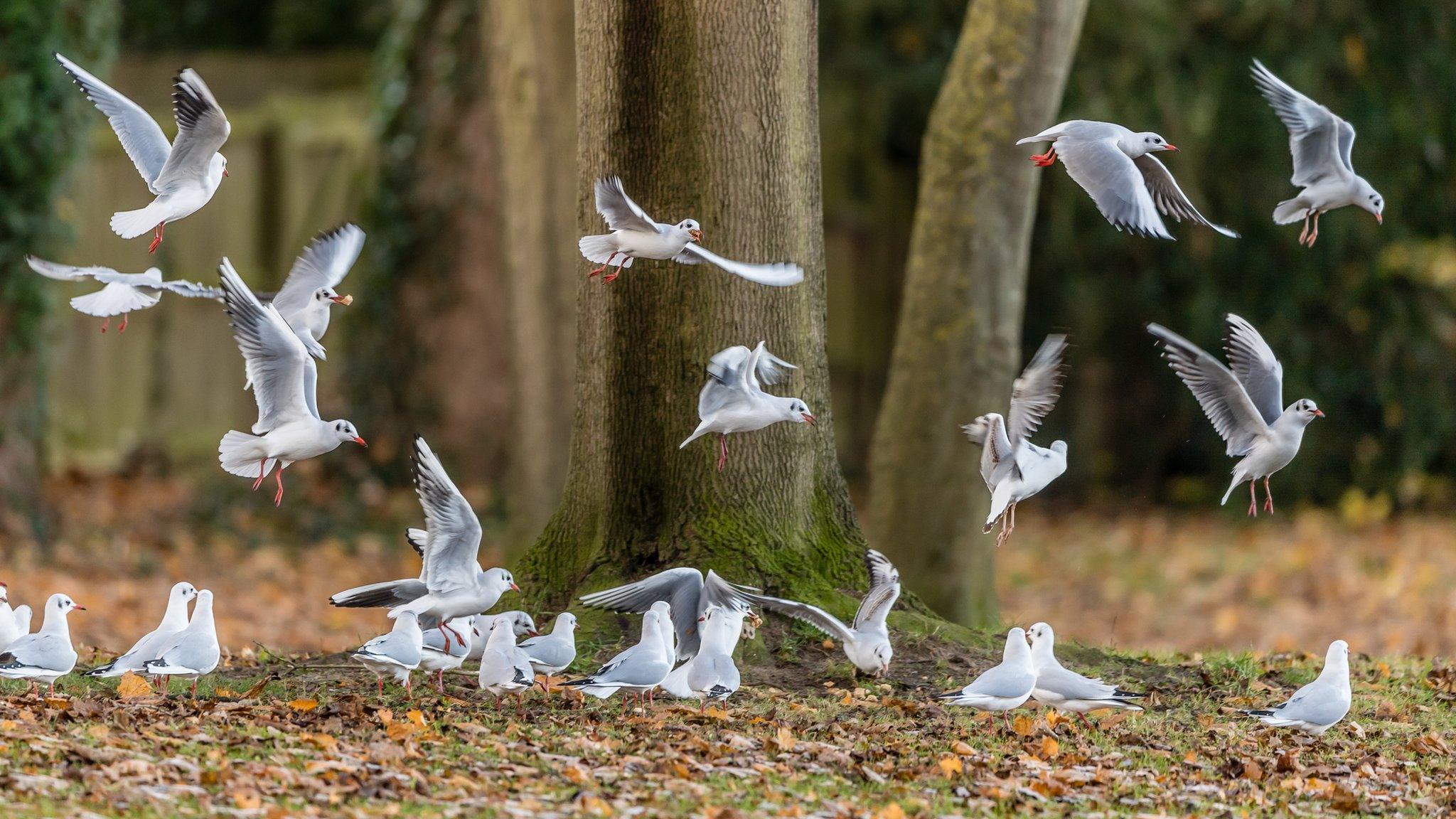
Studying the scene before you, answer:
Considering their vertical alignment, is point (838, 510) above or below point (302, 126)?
below

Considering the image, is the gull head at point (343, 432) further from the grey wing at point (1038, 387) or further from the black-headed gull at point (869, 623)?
the grey wing at point (1038, 387)

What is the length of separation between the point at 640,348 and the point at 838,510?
101 centimetres

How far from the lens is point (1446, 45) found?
13430 millimetres

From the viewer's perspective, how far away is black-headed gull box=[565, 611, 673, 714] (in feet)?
17.6

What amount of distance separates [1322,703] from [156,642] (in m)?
3.83

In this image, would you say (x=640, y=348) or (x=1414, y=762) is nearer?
(x=1414, y=762)

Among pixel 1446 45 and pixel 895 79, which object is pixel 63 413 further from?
pixel 1446 45

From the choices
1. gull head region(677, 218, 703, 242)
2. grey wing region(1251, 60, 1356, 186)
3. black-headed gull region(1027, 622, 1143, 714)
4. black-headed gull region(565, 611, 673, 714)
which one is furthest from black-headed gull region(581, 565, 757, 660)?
grey wing region(1251, 60, 1356, 186)

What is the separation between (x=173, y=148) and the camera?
5449 mm

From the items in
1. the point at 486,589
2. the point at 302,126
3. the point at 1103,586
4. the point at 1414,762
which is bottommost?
the point at 1103,586

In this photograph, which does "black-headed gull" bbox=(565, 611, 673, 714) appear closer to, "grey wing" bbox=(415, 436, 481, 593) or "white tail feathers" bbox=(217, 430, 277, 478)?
"grey wing" bbox=(415, 436, 481, 593)

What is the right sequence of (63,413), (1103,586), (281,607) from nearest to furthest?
(281,607), (1103,586), (63,413)

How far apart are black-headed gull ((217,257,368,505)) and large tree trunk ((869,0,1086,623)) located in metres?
4.07

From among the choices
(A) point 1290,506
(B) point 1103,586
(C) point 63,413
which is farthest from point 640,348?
(C) point 63,413
